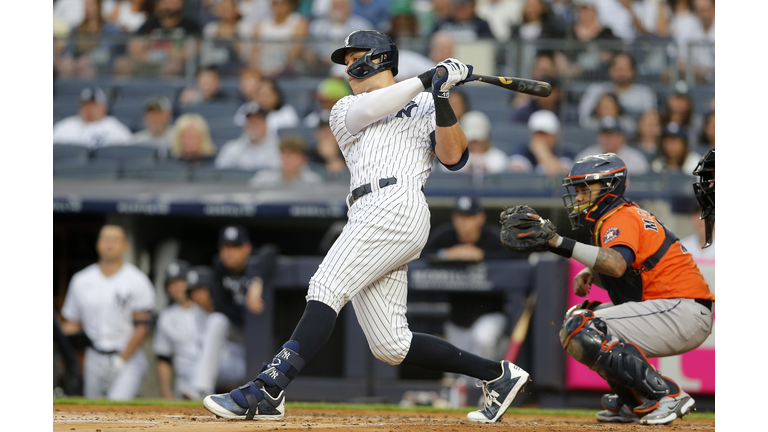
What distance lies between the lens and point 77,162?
23.1 ft

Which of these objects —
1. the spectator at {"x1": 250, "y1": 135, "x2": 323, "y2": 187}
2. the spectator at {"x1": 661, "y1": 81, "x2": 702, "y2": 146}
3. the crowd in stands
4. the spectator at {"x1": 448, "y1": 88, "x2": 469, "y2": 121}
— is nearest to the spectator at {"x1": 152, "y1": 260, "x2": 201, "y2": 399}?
the spectator at {"x1": 250, "y1": 135, "x2": 323, "y2": 187}

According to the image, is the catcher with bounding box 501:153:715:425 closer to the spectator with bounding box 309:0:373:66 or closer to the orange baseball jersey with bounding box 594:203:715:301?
the orange baseball jersey with bounding box 594:203:715:301

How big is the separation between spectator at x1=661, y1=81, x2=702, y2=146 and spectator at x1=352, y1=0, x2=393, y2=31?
3.13 metres

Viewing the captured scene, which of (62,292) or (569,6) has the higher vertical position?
(569,6)

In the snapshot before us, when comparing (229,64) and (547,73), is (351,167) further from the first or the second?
(229,64)

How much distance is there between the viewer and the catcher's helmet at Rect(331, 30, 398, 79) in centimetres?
304

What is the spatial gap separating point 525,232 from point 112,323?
370 centimetres

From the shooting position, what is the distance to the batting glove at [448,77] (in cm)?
284

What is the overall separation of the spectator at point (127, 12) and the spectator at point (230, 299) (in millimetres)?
4205

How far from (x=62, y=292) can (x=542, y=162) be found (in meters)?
3.84

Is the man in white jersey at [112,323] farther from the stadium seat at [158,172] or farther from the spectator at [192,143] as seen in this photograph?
the spectator at [192,143]

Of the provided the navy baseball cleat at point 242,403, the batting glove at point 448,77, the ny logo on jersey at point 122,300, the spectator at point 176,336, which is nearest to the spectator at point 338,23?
the spectator at point 176,336

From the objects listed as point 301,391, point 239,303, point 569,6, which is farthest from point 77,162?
point 569,6

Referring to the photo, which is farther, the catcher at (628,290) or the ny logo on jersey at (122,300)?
the ny logo on jersey at (122,300)
